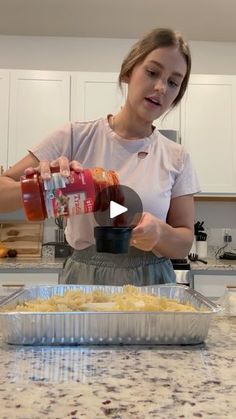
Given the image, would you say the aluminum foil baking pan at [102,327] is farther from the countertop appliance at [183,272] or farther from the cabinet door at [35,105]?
the cabinet door at [35,105]

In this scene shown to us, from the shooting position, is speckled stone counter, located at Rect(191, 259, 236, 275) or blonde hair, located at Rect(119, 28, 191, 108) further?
speckled stone counter, located at Rect(191, 259, 236, 275)

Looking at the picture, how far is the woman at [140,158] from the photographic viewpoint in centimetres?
108

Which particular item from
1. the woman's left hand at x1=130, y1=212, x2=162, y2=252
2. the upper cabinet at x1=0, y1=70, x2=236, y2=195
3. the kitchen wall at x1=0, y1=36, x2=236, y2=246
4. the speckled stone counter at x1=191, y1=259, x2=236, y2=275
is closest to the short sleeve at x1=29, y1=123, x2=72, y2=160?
the woman's left hand at x1=130, y1=212, x2=162, y2=252

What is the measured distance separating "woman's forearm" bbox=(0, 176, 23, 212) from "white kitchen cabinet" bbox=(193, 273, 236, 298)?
1.58m

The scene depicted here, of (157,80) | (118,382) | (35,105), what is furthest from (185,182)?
(35,105)

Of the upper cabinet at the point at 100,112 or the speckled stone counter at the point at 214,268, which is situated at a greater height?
the upper cabinet at the point at 100,112

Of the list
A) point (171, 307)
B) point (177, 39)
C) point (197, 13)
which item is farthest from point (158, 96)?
point (197, 13)

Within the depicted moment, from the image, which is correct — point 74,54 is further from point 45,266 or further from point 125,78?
point 125,78

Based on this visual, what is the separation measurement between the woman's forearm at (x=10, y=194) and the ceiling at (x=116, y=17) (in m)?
1.92

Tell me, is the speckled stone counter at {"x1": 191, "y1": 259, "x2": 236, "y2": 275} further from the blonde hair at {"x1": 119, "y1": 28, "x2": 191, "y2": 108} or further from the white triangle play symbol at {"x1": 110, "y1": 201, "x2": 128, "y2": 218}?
the white triangle play symbol at {"x1": 110, "y1": 201, "x2": 128, "y2": 218}

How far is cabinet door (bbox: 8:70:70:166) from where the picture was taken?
2.64 metres

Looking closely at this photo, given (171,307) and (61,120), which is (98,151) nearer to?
(171,307)

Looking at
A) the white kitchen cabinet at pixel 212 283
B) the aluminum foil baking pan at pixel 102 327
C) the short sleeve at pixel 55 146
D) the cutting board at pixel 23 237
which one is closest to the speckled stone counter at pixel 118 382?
the aluminum foil baking pan at pixel 102 327

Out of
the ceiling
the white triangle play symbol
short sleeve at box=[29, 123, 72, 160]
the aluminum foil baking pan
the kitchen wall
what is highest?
the ceiling
